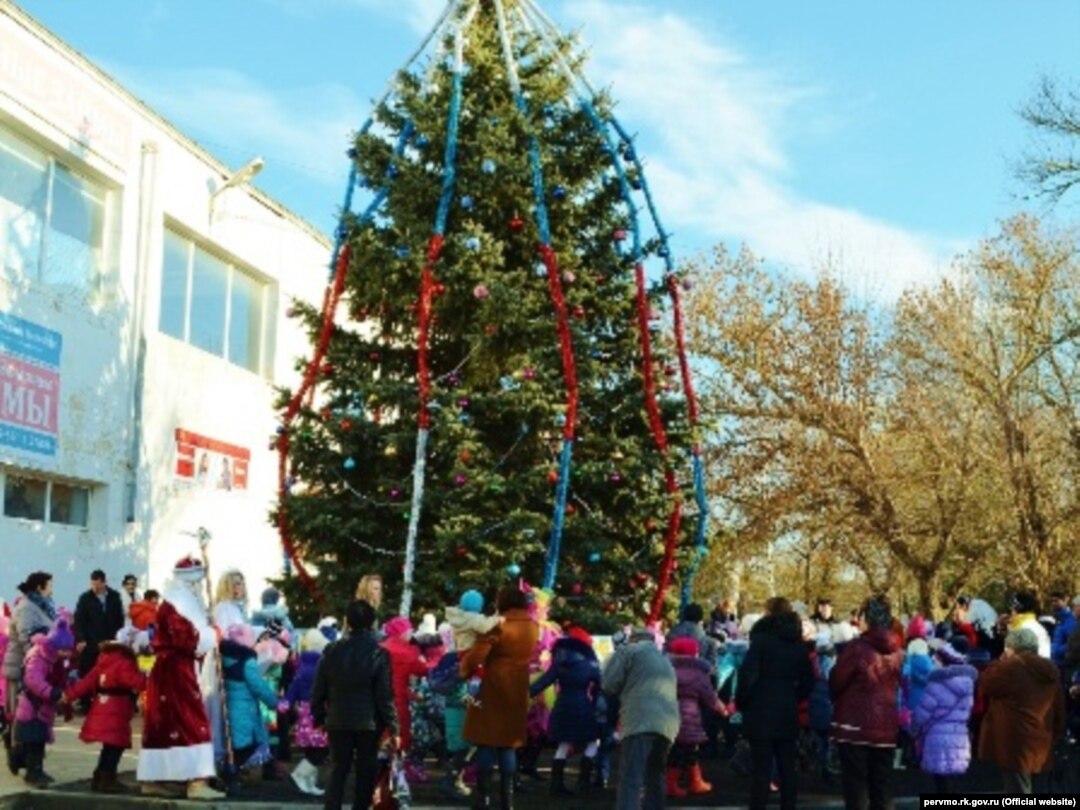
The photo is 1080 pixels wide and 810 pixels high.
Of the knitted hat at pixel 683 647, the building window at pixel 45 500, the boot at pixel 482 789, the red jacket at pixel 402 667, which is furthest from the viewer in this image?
the building window at pixel 45 500

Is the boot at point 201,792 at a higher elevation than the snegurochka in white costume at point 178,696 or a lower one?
lower

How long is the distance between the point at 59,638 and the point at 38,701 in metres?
0.68

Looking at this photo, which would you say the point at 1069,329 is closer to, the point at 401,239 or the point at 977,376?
the point at 977,376

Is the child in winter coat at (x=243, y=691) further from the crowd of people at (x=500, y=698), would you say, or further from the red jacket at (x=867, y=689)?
the red jacket at (x=867, y=689)

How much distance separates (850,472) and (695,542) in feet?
47.7

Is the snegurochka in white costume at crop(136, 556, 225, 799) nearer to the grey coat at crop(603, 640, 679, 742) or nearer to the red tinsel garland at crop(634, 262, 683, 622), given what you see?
the grey coat at crop(603, 640, 679, 742)

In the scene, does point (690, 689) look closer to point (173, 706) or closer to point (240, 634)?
point (240, 634)

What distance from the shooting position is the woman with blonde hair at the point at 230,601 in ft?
44.2

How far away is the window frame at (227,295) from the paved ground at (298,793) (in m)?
11.5

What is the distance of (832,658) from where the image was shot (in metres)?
17.2

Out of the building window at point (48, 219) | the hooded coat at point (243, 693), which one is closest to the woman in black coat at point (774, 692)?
the hooded coat at point (243, 693)

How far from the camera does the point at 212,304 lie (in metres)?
29.1

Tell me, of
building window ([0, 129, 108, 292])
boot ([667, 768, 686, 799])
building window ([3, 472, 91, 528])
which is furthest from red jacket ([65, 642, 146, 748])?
building window ([0, 129, 108, 292])

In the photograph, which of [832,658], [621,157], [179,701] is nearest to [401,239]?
[621,157]
